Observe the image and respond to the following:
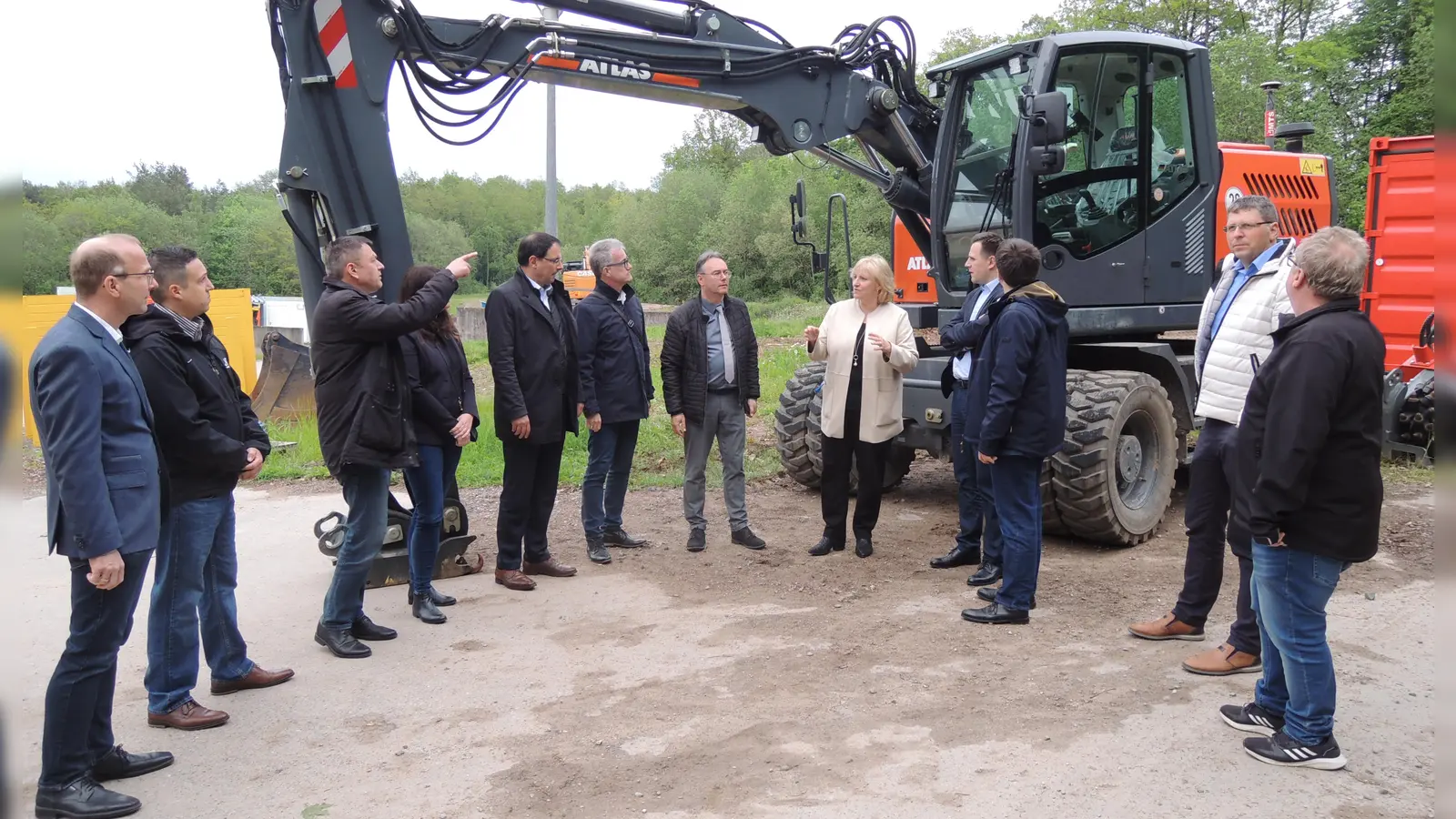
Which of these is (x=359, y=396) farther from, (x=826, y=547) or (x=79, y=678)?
(x=826, y=547)

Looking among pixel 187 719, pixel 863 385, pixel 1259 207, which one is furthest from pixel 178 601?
pixel 1259 207

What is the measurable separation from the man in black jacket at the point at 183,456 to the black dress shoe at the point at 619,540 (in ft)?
9.47

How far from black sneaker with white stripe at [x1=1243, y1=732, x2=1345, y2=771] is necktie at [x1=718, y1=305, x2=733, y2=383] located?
3805 mm

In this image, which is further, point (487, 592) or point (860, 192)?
point (860, 192)

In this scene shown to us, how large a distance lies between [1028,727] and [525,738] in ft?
6.28

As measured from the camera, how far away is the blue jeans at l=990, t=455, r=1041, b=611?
5.07 meters

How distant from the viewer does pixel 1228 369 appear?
446 centimetres

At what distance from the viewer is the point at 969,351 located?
591 cm

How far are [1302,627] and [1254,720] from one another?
53 cm

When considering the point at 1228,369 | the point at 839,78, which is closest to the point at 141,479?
the point at 1228,369

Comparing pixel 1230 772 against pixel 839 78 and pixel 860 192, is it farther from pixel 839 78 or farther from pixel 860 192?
pixel 860 192

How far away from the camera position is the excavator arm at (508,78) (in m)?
5.45

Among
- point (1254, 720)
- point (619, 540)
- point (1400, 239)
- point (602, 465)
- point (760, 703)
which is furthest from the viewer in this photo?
point (1400, 239)

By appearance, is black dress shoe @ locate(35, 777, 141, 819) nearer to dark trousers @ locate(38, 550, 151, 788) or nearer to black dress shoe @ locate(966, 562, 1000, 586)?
dark trousers @ locate(38, 550, 151, 788)
